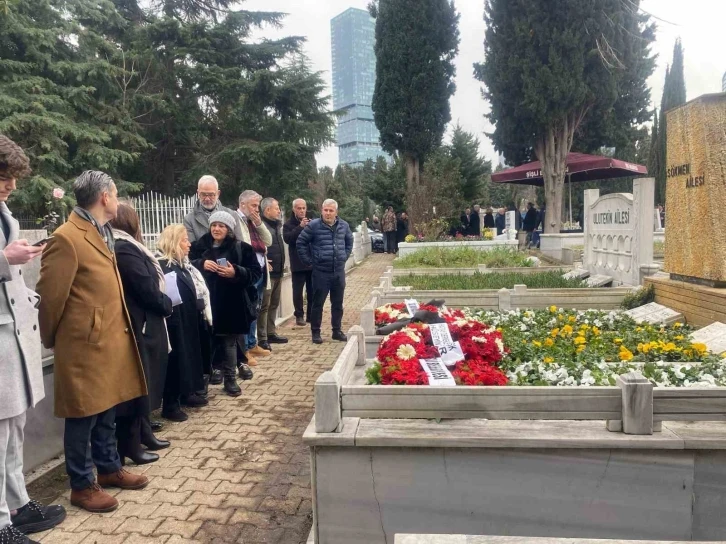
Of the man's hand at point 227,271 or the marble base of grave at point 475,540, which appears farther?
the man's hand at point 227,271

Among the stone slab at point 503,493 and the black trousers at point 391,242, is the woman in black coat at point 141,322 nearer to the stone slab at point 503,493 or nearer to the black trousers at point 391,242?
the stone slab at point 503,493

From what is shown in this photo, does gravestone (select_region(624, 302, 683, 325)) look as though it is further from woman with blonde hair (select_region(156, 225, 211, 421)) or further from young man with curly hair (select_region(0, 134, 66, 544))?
young man with curly hair (select_region(0, 134, 66, 544))

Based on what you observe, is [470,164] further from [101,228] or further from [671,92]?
[101,228]

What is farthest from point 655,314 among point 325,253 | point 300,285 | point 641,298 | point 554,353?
point 300,285

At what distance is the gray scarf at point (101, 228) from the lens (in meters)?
3.07

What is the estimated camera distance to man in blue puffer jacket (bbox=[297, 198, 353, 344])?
7199 mm

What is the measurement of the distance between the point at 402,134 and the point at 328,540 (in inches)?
897

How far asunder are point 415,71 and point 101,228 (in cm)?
2254

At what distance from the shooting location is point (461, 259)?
11.9m

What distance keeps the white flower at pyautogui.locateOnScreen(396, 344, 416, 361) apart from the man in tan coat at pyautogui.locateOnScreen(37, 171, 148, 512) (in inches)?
65.1

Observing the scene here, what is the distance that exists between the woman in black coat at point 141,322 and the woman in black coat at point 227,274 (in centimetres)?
108

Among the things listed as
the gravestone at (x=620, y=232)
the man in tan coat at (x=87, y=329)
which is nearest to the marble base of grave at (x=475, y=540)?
the man in tan coat at (x=87, y=329)

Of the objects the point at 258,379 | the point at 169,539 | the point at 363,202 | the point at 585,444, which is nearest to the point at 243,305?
the point at 258,379

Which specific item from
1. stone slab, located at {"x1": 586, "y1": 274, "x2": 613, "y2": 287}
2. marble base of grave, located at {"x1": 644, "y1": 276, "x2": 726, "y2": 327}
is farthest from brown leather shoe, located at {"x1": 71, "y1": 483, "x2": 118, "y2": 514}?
stone slab, located at {"x1": 586, "y1": 274, "x2": 613, "y2": 287}
